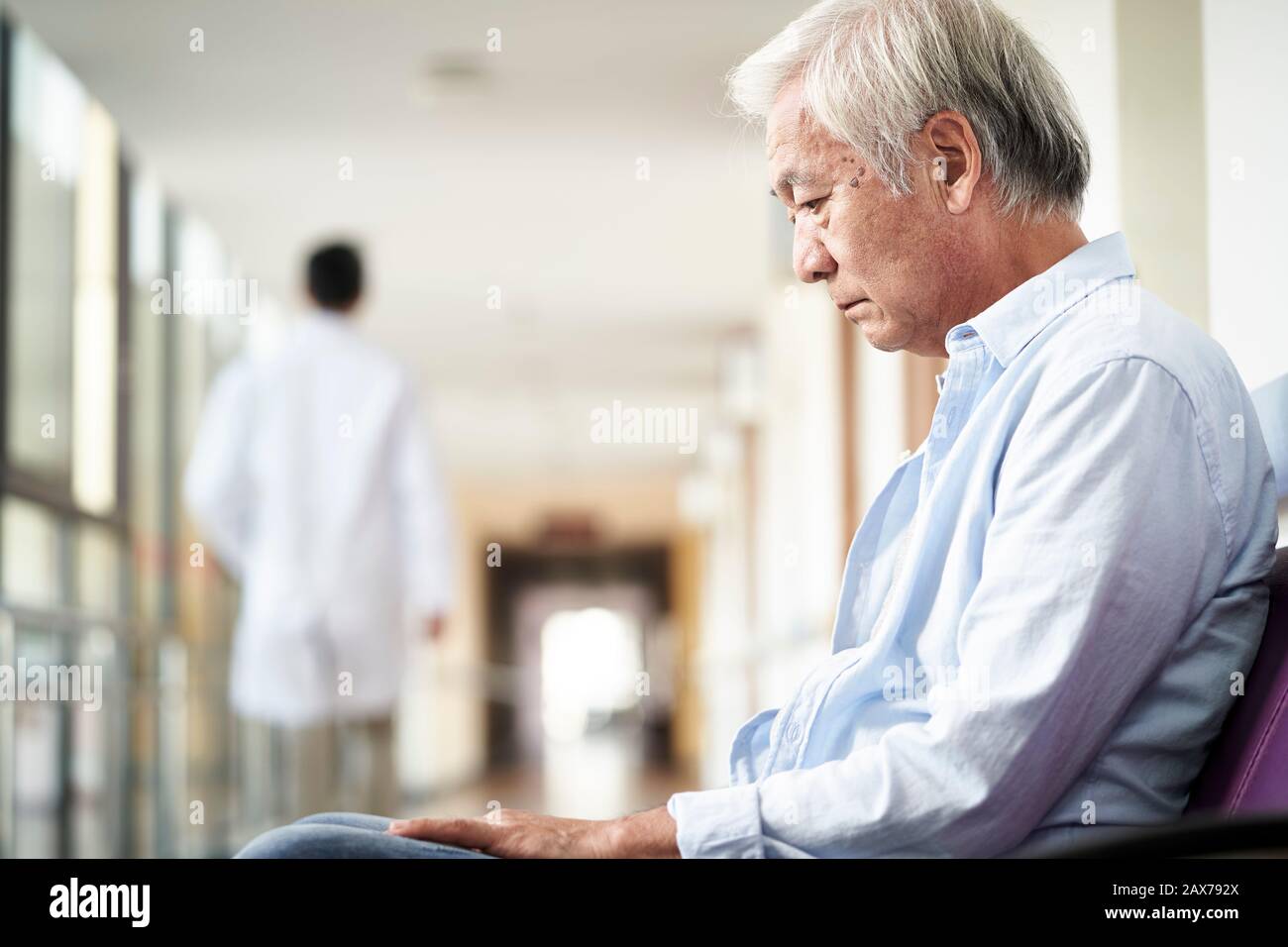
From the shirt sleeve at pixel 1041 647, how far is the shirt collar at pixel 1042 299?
0.43 ft

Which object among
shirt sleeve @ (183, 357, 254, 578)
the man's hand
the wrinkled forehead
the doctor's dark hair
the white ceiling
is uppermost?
the white ceiling

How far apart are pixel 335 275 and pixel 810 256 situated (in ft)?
8.01

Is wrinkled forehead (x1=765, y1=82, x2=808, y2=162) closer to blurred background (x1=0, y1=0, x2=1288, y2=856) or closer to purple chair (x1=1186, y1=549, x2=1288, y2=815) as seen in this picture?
blurred background (x1=0, y1=0, x2=1288, y2=856)

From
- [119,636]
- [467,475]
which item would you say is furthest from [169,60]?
[467,475]

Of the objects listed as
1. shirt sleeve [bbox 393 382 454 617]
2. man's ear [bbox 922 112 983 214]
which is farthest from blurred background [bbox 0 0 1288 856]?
shirt sleeve [bbox 393 382 454 617]

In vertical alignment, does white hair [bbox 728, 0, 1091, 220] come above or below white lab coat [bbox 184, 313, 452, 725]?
above

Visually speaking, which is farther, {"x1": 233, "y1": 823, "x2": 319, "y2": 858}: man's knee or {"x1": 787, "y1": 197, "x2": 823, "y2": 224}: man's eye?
{"x1": 787, "y1": 197, "x2": 823, "y2": 224}: man's eye

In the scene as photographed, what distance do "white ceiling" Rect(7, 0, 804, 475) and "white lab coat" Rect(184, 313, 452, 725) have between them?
798mm

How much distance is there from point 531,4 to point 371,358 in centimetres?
98

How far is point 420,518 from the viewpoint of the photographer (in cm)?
333

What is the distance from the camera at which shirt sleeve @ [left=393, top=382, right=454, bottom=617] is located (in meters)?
3.29

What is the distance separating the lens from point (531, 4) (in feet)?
11.3

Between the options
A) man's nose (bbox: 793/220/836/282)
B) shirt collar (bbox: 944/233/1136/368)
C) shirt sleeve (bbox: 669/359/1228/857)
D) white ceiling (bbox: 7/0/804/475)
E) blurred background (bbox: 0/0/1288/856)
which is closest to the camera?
shirt sleeve (bbox: 669/359/1228/857)
